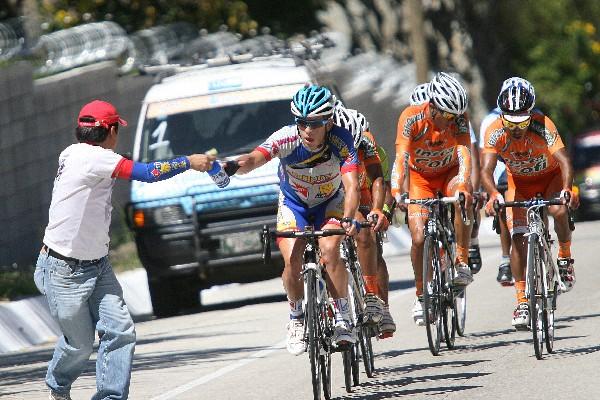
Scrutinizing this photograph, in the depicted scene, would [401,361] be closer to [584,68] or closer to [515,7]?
[515,7]

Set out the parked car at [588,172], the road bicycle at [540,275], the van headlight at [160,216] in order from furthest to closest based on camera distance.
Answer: the parked car at [588,172]
the van headlight at [160,216]
the road bicycle at [540,275]

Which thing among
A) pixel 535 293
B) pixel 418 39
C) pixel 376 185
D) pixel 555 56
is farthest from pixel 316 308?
pixel 555 56

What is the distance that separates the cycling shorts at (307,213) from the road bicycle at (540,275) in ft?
5.84

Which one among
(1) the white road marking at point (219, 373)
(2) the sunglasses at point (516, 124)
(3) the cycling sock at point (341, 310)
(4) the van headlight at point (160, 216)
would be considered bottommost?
(1) the white road marking at point (219, 373)

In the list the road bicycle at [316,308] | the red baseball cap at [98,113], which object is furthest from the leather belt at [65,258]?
the road bicycle at [316,308]

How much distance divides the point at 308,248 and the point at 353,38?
3906 centimetres

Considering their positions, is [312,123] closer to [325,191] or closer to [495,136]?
[325,191]

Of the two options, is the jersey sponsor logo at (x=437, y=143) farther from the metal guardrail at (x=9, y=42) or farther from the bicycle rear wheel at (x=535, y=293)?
the metal guardrail at (x=9, y=42)

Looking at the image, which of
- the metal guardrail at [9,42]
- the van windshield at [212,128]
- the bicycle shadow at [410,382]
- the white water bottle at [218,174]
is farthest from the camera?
the metal guardrail at [9,42]

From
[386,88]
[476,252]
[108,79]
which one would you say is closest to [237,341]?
[476,252]

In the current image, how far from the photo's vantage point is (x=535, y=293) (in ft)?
38.8

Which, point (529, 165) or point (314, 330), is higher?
point (529, 165)

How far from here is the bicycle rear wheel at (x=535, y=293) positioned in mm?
11578

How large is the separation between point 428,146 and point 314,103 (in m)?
3.41
